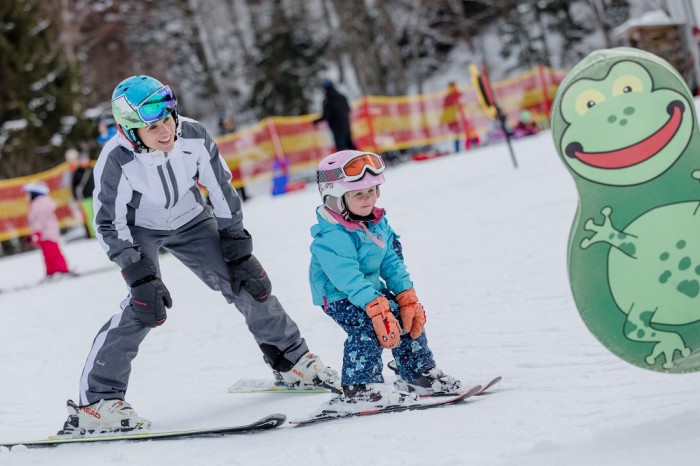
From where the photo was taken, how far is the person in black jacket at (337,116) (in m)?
16.4

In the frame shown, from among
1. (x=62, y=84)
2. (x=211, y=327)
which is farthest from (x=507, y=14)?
(x=211, y=327)

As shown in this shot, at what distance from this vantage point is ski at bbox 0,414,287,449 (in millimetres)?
3855

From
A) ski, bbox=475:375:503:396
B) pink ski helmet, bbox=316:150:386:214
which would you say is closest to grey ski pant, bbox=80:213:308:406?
pink ski helmet, bbox=316:150:386:214

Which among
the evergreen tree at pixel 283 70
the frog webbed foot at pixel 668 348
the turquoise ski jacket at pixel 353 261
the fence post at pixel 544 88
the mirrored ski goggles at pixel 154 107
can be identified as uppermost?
the evergreen tree at pixel 283 70

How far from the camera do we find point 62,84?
2469cm

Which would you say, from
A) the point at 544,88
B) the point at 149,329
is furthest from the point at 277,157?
the point at 149,329

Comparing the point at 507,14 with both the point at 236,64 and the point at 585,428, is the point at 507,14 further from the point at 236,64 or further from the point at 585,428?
the point at 585,428

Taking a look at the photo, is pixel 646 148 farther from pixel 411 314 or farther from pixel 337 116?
pixel 337 116

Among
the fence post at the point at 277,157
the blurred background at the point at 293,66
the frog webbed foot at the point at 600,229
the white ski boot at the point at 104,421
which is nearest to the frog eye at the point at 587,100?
the frog webbed foot at the point at 600,229

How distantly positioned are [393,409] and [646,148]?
5.09 feet

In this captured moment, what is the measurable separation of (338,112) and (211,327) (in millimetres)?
10122

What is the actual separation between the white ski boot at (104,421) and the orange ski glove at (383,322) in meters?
1.32

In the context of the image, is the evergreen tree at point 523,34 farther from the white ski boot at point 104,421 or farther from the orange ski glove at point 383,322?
the orange ski glove at point 383,322

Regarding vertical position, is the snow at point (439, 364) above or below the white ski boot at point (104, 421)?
below
